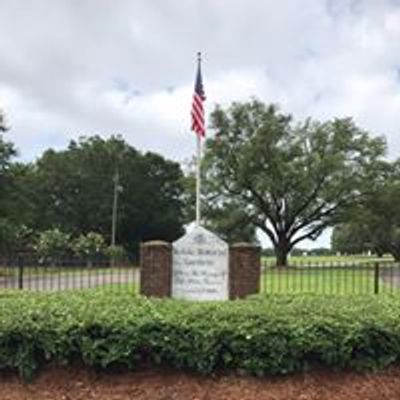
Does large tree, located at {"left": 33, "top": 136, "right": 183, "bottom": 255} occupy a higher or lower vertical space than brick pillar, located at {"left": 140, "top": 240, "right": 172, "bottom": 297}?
higher

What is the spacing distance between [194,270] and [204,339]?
5.39m

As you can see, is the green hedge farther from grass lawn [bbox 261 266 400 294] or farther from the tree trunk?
the tree trunk

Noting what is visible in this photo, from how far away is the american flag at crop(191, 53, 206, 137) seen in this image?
1420cm

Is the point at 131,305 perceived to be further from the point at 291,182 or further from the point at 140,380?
the point at 291,182

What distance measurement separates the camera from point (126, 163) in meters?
73.6

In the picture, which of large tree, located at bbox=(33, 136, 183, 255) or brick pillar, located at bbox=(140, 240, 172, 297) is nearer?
brick pillar, located at bbox=(140, 240, 172, 297)

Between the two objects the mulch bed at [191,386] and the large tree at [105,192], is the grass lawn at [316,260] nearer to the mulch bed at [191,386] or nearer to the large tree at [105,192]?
the mulch bed at [191,386]

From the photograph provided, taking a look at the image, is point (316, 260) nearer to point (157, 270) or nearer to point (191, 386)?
point (157, 270)

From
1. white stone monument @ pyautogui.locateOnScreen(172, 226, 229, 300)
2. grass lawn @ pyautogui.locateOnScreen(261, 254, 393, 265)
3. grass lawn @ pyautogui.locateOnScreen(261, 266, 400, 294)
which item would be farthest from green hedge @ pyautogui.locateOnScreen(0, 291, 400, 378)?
grass lawn @ pyautogui.locateOnScreen(261, 254, 393, 265)

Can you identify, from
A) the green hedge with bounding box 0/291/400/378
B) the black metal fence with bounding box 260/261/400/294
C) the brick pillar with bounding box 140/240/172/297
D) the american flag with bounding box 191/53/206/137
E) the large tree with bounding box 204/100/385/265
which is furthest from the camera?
the large tree with bounding box 204/100/385/265

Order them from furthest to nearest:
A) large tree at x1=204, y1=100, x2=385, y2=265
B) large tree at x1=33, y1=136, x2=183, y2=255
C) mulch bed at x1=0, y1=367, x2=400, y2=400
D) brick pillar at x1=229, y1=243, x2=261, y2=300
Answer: large tree at x1=33, y1=136, x2=183, y2=255
large tree at x1=204, y1=100, x2=385, y2=265
brick pillar at x1=229, y1=243, x2=261, y2=300
mulch bed at x1=0, y1=367, x2=400, y2=400

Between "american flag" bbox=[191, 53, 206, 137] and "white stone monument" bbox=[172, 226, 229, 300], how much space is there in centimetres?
238

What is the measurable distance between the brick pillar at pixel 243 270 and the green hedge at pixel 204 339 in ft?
16.1

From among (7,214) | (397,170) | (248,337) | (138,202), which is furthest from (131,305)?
(138,202)
